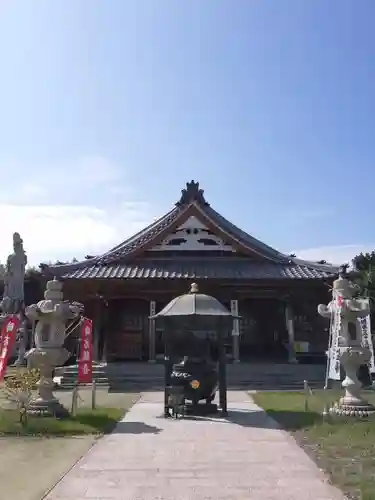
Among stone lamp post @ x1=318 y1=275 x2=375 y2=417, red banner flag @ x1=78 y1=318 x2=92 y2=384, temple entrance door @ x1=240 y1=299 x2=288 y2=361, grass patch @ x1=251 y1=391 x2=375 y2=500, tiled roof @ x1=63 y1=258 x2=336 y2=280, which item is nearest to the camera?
grass patch @ x1=251 y1=391 x2=375 y2=500

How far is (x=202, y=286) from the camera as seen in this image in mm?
24141

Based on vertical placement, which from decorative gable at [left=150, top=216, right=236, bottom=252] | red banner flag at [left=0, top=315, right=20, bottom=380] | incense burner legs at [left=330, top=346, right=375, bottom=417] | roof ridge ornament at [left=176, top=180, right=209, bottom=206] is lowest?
incense burner legs at [left=330, top=346, right=375, bottom=417]

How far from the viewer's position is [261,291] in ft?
80.6

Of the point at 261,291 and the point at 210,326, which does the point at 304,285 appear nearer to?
the point at 261,291

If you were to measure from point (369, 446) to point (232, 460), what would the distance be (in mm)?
2576

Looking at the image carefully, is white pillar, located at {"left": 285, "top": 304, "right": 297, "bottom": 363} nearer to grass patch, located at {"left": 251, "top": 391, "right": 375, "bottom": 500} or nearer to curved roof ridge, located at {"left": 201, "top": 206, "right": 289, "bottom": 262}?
curved roof ridge, located at {"left": 201, "top": 206, "right": 289, "bottom": 262}

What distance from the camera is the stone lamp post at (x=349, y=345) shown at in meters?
11.9

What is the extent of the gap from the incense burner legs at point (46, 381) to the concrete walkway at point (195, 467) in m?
1.83

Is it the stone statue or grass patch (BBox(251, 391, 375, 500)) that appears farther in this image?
the stone statue

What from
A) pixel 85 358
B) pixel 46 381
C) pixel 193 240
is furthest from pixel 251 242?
pixel 46 381

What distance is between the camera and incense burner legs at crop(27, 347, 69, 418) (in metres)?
11.8

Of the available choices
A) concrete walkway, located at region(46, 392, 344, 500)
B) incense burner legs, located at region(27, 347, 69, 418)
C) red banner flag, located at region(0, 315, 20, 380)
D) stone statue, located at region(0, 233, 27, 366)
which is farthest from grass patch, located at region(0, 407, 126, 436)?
stone statue, located at region(0, 233, 27, 366)

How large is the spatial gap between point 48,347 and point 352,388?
7.51 m

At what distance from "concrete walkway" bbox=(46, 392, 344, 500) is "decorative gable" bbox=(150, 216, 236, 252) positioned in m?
15.4
